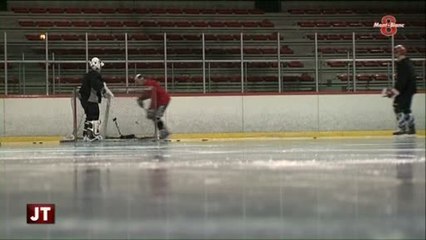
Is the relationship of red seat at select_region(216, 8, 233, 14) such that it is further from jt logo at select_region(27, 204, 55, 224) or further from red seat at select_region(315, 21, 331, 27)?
jt logo at select_region(27, 204, 55, 224)

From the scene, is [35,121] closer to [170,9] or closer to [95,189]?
[170,9]

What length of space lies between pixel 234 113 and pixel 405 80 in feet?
32.8

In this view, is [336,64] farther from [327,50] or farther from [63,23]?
[63,23]

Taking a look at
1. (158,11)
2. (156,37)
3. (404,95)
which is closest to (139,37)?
(156,37)

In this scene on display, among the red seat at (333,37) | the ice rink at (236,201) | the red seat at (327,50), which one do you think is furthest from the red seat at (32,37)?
the ice rink at (236,201)

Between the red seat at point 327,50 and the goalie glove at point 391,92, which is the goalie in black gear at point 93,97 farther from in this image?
the goalie glove at point 391,92

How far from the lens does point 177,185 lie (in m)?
3.73

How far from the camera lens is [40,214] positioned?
10.2ft

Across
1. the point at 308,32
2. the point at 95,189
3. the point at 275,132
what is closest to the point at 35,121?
the point at 275,132

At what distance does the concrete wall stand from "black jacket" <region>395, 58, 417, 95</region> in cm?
858

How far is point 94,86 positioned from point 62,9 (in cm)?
826

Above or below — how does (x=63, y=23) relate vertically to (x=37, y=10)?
below

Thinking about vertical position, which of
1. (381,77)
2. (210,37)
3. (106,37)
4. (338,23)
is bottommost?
(381,77)

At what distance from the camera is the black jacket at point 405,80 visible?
4891 millimetres
